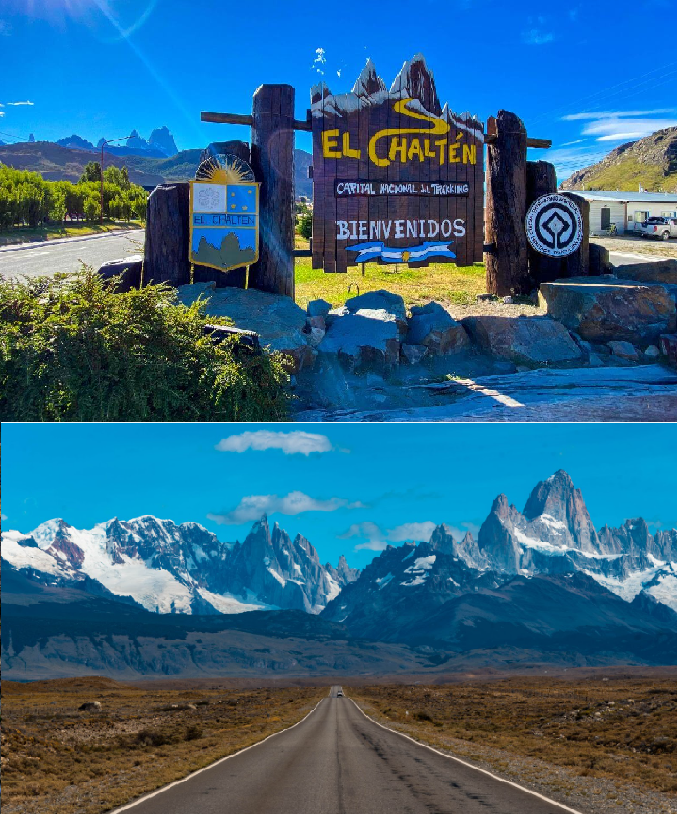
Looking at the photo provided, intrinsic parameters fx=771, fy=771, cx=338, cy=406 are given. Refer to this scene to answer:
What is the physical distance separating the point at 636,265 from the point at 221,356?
12582 millimetres

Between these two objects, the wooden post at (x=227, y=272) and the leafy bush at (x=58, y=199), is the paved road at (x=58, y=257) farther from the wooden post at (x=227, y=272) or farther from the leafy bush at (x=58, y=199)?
the leafy bush at (x=58, y=199)

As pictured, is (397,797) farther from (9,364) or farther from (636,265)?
(636,265)

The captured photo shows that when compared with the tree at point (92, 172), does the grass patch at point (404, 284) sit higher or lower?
lower

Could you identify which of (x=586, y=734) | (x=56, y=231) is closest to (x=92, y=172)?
(x=56, y=231)

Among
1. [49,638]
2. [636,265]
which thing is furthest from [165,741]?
[49,638]

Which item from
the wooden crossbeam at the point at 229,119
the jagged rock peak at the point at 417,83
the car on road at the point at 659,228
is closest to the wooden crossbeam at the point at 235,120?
the wooden crossbeam at the point at 229,119

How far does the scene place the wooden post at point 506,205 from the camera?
61.8 feet

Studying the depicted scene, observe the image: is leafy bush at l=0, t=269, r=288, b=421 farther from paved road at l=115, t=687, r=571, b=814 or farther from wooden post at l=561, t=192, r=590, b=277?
wooden post at l=561, t=192, r=590, b=277

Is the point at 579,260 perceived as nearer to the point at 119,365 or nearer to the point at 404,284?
the point at 404,284

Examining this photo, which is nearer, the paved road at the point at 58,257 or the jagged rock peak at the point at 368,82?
the jagged rock peak at the point at 368,82

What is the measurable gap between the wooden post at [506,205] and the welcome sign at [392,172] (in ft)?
2.21

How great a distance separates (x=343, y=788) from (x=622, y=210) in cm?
7067

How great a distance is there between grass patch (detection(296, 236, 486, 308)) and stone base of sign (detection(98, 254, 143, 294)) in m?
3.95

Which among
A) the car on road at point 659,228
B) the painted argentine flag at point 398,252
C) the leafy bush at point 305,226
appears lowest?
the painted argentine flag at point 398,252
